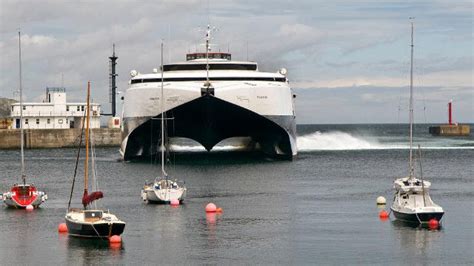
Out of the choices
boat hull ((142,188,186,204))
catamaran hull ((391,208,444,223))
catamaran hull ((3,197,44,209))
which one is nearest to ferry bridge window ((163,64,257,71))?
boat hull ((142,188,186,204))

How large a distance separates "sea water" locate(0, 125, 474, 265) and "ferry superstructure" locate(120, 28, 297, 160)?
381 cm

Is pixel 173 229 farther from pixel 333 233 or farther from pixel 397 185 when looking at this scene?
pixel 397 185

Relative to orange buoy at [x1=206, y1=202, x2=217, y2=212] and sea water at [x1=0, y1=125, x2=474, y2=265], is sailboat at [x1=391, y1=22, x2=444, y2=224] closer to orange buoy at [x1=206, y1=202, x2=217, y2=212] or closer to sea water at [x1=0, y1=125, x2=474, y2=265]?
sea water at [x1=0, y1=125, x2=474, y2=265]

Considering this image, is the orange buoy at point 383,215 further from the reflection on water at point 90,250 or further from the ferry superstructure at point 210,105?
the ferry superstructure at point 210,105

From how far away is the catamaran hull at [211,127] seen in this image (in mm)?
79000

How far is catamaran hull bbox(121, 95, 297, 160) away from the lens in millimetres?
79000

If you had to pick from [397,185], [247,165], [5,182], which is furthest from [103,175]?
[397,185]

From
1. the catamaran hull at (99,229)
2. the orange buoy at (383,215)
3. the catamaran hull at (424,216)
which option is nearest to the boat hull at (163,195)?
the orange buoy at (383,215)

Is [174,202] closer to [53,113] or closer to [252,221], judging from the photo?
[252,221]

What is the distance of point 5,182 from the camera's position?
69625 millimetres

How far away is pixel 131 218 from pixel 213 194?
12.1 m

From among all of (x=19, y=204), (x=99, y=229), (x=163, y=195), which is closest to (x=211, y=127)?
(x=163, y=195)

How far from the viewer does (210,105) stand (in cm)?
7825

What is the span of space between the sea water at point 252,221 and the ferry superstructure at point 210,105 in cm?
381
